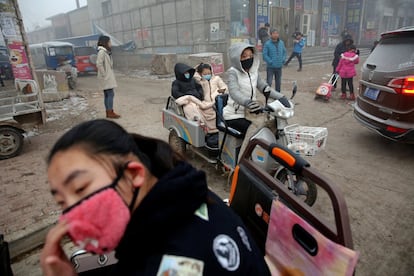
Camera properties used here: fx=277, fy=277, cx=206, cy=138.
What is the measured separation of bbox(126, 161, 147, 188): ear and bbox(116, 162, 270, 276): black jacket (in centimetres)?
7

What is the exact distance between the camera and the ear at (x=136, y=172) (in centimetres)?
96

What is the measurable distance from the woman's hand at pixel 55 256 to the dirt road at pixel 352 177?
1.74 m

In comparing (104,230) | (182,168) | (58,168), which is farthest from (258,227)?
(58,168)

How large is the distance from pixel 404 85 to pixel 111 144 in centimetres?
424

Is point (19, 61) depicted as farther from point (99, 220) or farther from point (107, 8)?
point (107, 8)

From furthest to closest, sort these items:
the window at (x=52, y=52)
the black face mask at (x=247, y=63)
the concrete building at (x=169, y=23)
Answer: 1. the window at (x=52, y=52)
2. the concrete building at (x=169, y=23)
3. the black face mask at (x=247, y=63)

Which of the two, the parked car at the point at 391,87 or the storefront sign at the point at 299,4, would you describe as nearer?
the parked car at the point at 391,87

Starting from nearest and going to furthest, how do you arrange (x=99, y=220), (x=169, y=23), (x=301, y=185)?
1. (x=99, y=220)
2. (x=301, y=185)
3. (x=169, y=23)

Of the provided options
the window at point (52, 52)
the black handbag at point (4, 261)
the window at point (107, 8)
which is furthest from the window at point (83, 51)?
the black handbag at point (4, 261)

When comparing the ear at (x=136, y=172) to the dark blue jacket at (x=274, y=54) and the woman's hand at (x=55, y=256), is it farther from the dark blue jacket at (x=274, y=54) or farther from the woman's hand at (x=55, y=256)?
the dark blue jacket at (x=274, y=54)

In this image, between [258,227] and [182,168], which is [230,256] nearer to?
[182,168]

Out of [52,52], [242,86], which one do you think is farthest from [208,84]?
[52,52]

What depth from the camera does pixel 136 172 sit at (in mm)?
978

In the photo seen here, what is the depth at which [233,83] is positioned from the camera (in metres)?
3.42
